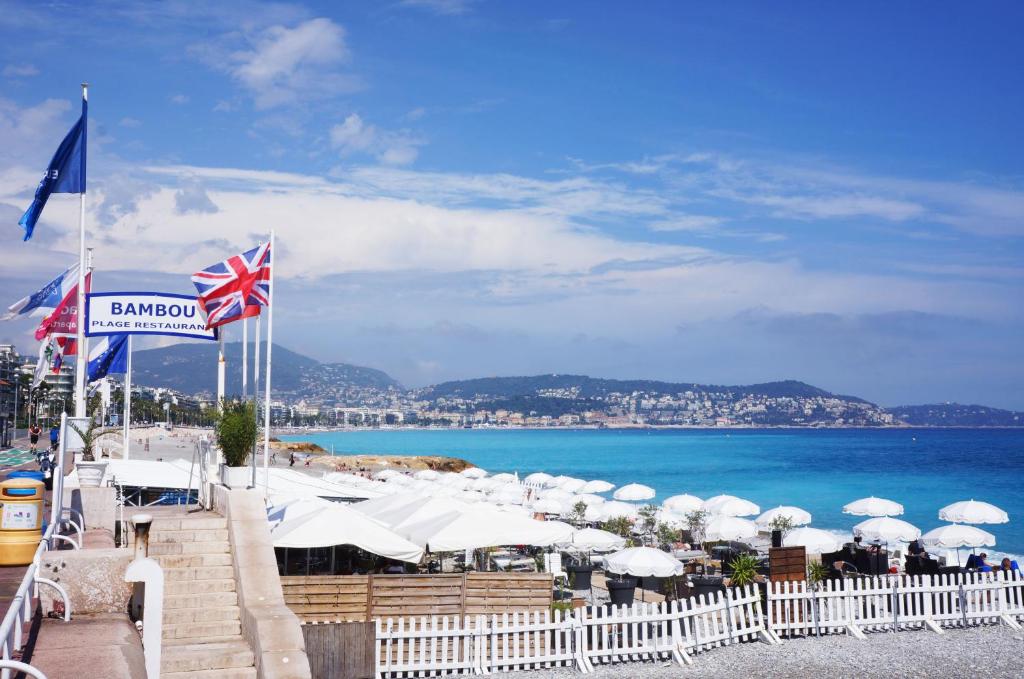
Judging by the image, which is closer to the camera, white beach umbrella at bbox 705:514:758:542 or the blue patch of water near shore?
white beach umbrella at bbox 705:514:758:542

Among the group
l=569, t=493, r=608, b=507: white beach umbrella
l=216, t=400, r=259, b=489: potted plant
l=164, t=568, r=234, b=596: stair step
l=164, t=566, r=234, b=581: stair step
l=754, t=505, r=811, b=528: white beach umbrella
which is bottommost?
l=569, t=493, r=608, b=507: white beach umbrella

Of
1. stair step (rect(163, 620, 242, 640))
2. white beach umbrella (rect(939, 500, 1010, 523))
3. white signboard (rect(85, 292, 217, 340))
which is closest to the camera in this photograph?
stair step (rect(163, 620, 242, 640))

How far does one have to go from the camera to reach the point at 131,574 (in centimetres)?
645

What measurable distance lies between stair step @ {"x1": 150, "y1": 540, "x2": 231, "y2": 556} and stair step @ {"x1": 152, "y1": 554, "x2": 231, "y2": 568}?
0.07m

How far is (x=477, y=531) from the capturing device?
15.1 meters

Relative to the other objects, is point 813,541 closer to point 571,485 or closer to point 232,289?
point 232,289

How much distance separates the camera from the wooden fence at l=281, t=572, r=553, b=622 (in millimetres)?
12477

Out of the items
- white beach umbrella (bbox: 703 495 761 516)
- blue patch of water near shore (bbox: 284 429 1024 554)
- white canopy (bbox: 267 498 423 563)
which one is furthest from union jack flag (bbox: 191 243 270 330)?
blue patch of water near shore (bbox: 284 429 1024 554)

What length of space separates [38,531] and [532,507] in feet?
70.5

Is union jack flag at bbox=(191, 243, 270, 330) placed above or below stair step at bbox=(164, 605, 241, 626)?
above

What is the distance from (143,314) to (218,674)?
26.8 feet

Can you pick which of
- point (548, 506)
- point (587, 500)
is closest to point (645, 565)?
point (548, 506)

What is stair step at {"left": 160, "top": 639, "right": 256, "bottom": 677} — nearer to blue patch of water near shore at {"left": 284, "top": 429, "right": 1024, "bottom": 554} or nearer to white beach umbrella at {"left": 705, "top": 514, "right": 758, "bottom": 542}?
white beach umbrella at {"left": 705, "top": 514, "right": 758, "bottom": 542}

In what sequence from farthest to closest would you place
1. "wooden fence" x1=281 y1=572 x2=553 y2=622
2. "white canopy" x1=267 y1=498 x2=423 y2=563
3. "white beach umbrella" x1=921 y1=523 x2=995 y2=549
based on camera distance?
"white beach umbrella" x1=921 y1=523 x2=995 y2=549
"white canopy" x1=267 y1=498 x2=423 y2=563
"wooden fence" x1=281 y1=572 x2=553 y2=622
